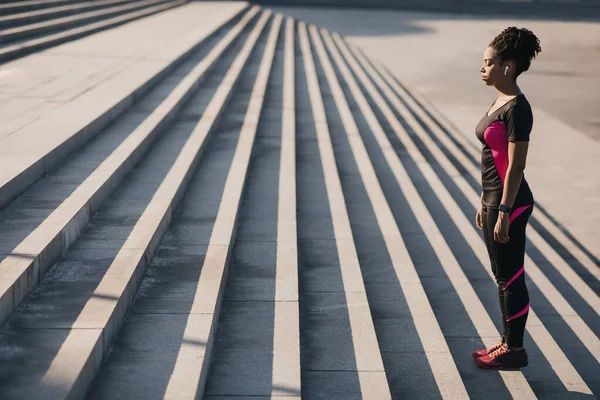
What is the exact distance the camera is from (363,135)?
12.3m

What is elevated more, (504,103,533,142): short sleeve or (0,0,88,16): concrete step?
(504,103,533,142): short sleeve

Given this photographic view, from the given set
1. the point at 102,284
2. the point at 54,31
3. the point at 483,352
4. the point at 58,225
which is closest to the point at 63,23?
the point at 54,31

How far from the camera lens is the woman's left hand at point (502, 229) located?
4238 millimetres

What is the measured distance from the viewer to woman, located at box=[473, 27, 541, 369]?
13.6 feet

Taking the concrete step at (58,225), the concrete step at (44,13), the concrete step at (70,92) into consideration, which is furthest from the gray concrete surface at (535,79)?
the concrete step at (44,13)

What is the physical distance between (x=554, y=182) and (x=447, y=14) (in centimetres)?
3683

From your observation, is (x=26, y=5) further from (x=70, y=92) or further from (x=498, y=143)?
(x=498, y=143)

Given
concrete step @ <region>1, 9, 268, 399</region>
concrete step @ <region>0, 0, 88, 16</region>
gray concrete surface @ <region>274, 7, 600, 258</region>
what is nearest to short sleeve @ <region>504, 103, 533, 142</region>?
concrete step @ <region>1, 9, 268, 399</region>

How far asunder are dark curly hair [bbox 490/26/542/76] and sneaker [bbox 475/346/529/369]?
1.75 meters

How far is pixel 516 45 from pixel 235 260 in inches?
103

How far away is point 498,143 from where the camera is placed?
428cm

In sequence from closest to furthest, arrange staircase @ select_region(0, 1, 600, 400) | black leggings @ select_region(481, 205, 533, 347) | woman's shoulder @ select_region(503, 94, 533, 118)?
1. staircase @ select_region(0, 1, 600, 400)
2. woman's shoulder @ select_region(503, 94, 533, 118)
3. black leggings @ select_region(481, 205, 533, 347)

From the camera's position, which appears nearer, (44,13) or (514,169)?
(514,169)

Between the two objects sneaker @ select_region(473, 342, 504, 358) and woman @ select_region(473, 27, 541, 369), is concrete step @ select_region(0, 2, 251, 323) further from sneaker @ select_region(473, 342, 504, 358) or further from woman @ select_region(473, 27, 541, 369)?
sneaker @ select_region(473, 342, 504, 358)
